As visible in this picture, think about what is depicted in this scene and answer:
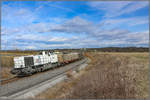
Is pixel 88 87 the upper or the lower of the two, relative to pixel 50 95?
upper

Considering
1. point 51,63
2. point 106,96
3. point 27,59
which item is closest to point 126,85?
point 106,96

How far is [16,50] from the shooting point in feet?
303

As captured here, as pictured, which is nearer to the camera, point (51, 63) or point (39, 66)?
point (39, 66)

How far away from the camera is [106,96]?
27.3 feet

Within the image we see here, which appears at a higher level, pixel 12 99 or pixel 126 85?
pixel 126 85

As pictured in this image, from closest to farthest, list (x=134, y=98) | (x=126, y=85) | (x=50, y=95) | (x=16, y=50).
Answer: (x=134, y=98) → (x=126, y=85) → (x=50, y=95) → (x=16, y=50)

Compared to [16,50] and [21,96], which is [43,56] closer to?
[21,96]

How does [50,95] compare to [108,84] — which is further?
[50,95]

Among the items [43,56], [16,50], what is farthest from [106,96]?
[16,50]

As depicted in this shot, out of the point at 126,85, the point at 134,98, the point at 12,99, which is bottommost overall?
the point at 12,99

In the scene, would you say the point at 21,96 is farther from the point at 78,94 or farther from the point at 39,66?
the point at 39,66

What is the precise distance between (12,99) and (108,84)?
6937 mm

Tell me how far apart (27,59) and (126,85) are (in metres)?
17.6

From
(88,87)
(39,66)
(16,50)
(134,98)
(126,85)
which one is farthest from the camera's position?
(16,50)
